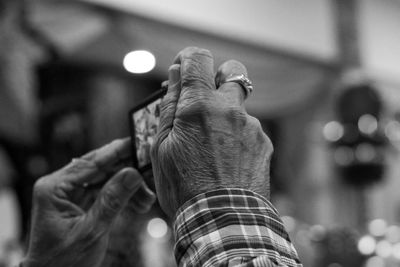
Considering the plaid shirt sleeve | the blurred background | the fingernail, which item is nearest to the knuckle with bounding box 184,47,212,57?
the plaid shirt sleeve

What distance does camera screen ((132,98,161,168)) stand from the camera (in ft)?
3.12

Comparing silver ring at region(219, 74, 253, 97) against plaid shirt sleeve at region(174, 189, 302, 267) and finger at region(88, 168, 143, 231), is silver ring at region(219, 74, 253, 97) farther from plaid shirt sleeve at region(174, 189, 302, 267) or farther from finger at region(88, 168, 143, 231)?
finger at region(88, 168, 143, 231)

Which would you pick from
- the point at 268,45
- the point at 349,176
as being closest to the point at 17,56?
the point at 268,45

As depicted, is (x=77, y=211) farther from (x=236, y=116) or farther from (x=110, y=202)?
(x=236, y=116)

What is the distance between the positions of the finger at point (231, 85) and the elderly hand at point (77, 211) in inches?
11.3

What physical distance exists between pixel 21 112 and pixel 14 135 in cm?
11

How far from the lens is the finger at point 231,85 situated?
2.31ft

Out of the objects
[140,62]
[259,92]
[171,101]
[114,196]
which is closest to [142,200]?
[114,196]

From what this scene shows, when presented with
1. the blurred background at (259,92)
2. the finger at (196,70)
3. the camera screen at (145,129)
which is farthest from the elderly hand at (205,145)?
the blurred background at (259,92)

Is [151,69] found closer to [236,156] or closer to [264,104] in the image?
[264,104]

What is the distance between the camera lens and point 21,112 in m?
2.61

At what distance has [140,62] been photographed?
10.4 feet

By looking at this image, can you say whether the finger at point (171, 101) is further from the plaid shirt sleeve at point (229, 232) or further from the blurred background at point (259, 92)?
the blurred background at point (259, 92)

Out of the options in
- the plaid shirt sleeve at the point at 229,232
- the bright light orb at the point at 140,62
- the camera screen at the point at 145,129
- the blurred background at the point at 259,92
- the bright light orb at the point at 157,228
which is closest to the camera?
the plaid shirt sleeve at the point at 229,232
